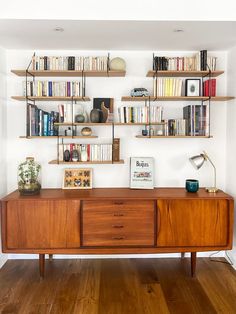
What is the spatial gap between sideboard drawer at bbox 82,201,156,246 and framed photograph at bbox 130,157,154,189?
393 millimetres

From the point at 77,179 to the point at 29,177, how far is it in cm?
50

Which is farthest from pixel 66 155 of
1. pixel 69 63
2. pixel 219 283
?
pixel 219 283

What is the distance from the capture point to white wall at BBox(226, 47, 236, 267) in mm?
3014

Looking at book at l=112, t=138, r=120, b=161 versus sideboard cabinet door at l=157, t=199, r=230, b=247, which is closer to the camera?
sideboard cabinet door at l=157, t=199, r=230, b=247

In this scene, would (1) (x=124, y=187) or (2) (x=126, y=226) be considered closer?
(2) (x=126, y=226)

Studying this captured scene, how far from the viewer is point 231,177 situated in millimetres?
3084

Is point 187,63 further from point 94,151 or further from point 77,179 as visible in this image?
point 77,179

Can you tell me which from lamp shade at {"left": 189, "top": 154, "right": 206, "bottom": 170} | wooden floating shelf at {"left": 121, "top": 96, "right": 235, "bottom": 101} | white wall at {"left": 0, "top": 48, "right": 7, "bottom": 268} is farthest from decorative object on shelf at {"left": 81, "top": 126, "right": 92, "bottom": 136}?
lamp shade at {"left": 189, "top": 154, "right": 206, "bottom": 170}

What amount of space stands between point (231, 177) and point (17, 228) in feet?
7.16
